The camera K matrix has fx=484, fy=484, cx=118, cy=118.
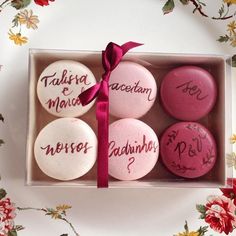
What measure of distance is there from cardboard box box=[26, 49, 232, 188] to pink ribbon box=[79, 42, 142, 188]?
0.03m

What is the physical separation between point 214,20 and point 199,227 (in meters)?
0.43

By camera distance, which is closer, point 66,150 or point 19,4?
point 66,150

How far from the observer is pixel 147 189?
3.16 feet

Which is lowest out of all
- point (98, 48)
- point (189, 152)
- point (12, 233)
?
point (12, 233)

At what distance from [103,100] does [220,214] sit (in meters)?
0.34

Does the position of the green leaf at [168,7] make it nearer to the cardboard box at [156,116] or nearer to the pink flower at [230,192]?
the cardboard box at [156,116]

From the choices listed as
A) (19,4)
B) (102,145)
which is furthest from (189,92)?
(19,4)

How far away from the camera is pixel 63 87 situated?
906 millimetres

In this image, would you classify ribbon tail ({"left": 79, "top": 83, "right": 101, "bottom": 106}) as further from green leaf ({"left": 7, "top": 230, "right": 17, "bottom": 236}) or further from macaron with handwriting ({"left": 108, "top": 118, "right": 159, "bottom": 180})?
green leaf ({"left": 7, "top": 230, "right": 17, "bottom": 236})

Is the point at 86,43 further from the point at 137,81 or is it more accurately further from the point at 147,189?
the point at 147,189

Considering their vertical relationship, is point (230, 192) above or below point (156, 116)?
below

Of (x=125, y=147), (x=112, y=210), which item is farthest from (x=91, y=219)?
(x=125, y=147)

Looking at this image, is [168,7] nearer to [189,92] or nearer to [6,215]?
[189,92]

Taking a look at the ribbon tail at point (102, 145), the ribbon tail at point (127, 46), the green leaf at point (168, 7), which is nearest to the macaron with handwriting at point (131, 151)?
the ribbon tail at point (102, 145)
